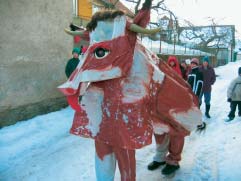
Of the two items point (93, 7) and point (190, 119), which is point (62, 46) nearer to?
point (190, 119)

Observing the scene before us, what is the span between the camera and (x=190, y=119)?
12.3ft

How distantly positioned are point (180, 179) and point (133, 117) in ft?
5.58

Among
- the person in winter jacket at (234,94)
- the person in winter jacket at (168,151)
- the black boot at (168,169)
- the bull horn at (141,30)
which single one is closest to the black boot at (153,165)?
the person in winter jacket at (168,151)

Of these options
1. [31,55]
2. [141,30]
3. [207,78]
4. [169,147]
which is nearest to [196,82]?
[207,78]

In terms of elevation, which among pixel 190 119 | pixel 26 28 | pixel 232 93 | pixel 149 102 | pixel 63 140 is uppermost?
pixel 26 28

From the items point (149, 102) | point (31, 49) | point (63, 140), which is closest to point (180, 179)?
point (149, 102)

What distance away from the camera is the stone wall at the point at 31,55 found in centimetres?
706

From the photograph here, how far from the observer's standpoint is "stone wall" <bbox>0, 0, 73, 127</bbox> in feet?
23.2

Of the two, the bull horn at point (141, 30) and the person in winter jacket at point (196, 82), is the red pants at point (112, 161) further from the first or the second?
the person in winter jacket at point (196, 82)

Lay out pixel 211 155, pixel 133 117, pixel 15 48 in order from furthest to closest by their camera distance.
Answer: pixel 15 48
pixel 211 155
pixel 133 117

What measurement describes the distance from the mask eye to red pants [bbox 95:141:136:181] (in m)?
0.87

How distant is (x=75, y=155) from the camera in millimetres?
5449

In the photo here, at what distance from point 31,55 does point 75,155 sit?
3.31 m

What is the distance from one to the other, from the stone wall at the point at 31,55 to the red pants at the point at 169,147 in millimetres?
3949
